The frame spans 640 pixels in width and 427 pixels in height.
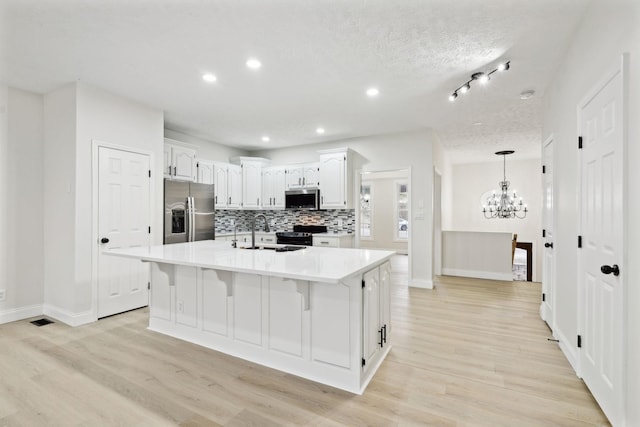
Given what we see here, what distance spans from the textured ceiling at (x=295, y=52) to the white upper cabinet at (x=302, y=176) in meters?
1.55

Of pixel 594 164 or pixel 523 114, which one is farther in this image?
pixel 523 114

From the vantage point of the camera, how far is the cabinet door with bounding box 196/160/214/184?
17.6 feet

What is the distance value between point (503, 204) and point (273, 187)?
19.7 ft

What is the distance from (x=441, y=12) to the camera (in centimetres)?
A: 217

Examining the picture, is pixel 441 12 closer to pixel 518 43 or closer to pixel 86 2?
pixel 518 43

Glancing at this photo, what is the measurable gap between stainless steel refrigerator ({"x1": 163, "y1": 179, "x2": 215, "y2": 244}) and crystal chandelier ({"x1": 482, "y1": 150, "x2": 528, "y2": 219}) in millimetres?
7153

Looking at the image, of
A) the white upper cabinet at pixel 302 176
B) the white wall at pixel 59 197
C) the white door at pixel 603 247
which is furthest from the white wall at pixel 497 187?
the white wall at pixel 59 197

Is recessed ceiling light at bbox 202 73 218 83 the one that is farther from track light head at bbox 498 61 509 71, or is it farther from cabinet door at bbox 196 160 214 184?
track light head at bbox 498 61 509 71

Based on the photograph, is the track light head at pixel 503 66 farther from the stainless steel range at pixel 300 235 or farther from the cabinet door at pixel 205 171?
the cabinet door at pixel 205 171

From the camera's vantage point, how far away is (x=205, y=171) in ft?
18.0

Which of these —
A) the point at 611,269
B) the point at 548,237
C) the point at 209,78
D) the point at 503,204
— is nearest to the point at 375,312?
the point at 611,269

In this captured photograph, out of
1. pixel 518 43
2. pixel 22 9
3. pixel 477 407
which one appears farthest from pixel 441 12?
pixel 22 9

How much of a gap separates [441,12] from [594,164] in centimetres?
148

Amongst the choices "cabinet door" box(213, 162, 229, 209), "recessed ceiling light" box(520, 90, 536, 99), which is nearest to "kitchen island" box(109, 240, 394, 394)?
"recessed ceiling light" box(520, 90, 536, 99)
